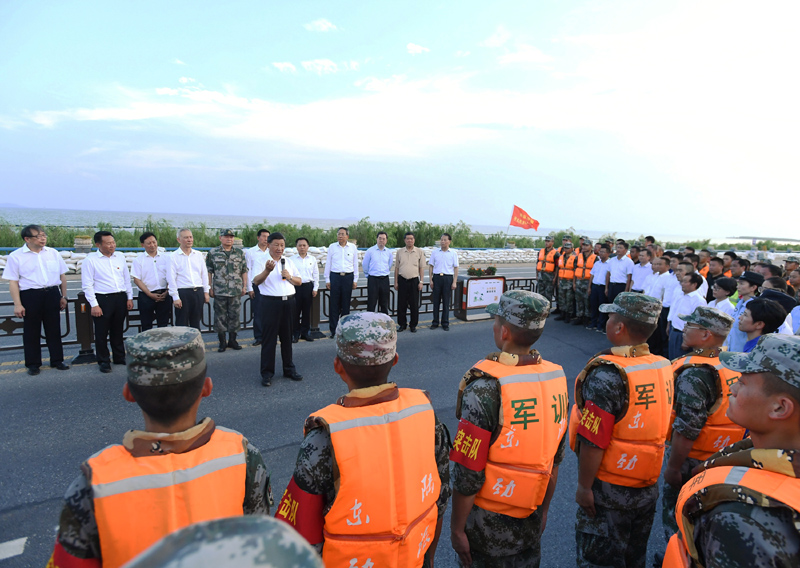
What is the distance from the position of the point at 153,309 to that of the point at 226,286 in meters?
1.14

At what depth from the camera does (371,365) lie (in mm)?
1835

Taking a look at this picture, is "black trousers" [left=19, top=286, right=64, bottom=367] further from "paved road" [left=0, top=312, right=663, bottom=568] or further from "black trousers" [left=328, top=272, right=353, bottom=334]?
"black trousers" [left=328, top=272, right=353, bottom=334]

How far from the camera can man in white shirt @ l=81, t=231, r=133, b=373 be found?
6.07 meters

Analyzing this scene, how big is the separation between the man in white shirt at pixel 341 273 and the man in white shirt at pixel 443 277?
72.3 inches

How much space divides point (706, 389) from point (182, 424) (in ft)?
9.62

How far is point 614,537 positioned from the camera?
2.71 m

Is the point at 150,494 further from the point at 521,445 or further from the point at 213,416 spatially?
the point at 213,416

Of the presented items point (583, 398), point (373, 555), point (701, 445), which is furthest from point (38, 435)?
point (701, 445)

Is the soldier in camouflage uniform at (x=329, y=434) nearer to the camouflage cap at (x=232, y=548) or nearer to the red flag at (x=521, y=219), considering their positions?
the camouflage cap at (x=232, y=548)

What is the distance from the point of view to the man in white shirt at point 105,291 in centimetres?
607

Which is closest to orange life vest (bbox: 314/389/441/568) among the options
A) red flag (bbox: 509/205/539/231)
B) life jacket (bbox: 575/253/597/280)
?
life jacket (bbox: 575/253/597/280)

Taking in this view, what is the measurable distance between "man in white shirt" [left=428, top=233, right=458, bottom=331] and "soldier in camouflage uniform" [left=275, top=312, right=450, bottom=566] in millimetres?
7475

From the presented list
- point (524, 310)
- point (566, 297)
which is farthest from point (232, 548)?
point (566, 297)

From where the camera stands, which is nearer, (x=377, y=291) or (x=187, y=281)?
(x=187, y=281)
